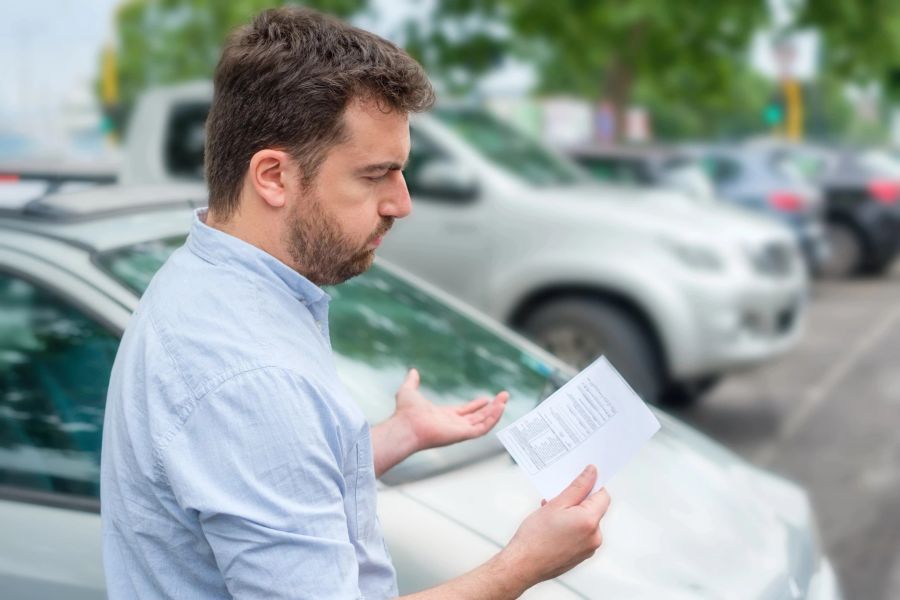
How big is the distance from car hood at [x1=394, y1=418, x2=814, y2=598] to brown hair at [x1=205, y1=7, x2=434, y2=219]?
94cm

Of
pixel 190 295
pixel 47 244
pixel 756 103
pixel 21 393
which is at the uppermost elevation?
pixel 190 295

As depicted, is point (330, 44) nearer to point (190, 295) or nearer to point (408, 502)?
point (190, 295)

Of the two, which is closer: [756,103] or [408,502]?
[408,502]

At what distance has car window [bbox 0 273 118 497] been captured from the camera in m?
2.46

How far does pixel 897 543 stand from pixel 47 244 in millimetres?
3901

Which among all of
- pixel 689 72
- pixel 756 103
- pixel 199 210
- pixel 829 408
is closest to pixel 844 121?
pixel 756 103

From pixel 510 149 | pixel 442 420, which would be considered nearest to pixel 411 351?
pixel 442 420

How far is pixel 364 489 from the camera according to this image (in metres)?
1.55

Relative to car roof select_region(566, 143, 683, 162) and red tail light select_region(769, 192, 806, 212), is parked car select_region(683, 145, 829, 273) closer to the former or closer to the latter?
red tail light select_region(769, 192, 806, 212)

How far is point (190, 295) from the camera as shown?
4.89ft

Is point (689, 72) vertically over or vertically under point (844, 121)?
over

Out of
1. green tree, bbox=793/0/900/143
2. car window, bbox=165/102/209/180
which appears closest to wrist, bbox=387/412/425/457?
car window, bbox=165/102/209/180

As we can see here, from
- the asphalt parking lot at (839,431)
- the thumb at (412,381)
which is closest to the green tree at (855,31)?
the asphalt parking lot at (839,431)

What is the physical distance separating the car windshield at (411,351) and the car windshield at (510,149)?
386 centimetres
